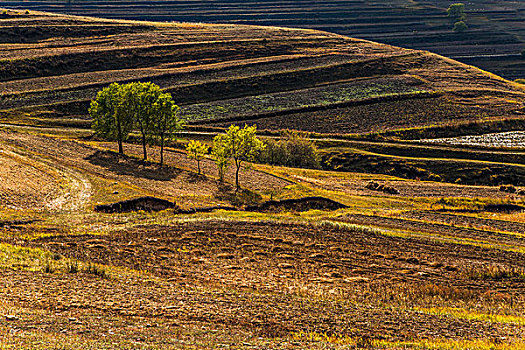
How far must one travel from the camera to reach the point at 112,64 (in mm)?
162750

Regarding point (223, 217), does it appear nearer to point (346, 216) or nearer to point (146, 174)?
point (346, 216)

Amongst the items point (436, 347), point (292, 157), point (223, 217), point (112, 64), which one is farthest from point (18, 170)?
point (112, 64)

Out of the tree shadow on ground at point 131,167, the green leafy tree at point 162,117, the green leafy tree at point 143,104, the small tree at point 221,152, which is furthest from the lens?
the green leafy tree at point 143,104

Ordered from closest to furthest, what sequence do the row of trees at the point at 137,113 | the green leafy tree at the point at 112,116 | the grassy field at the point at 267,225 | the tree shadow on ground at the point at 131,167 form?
the grassy field at the point at 267,225 → the tree shadow on ground at the point at 131,167 → the row of trees at the point at 137,113 → the green leafy tree at the point at 112,116

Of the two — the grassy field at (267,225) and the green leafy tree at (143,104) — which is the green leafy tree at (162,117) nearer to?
the green leafy tree at (143,104)

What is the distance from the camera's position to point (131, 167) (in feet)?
276

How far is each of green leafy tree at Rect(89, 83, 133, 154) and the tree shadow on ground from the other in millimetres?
4721

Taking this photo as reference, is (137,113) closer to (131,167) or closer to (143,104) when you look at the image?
(143,104)

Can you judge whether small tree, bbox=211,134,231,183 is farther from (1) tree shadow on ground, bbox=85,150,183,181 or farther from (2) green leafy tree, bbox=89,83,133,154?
(2) green leafy tree, bbox=89,83,133,154

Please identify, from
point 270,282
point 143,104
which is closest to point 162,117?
point 143,104

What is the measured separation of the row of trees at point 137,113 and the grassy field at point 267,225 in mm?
4362

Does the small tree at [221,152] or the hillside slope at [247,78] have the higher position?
the hillside slope at [247,78]

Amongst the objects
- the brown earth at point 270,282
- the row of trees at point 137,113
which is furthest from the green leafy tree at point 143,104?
the brown earth at point 270,282

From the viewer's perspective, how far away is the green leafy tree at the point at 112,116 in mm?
93875
